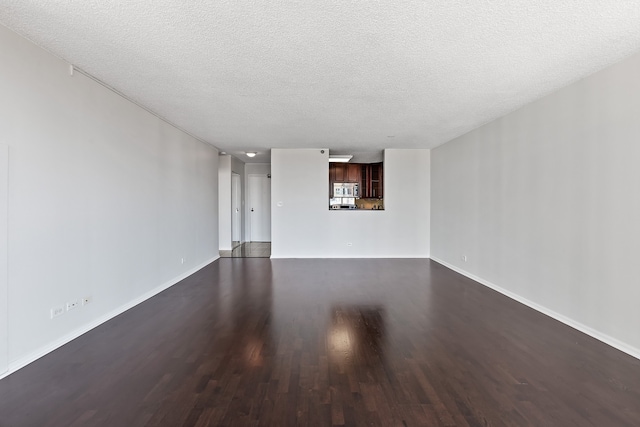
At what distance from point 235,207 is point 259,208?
1.03 metres

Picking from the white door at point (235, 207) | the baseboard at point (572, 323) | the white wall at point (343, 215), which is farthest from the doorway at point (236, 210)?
the baseboard at point (572, 323)

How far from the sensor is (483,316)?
339 centimetres

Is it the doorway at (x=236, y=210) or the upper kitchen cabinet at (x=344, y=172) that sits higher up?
Answer: the upper kitchen cabinet at (x=344, y=172)

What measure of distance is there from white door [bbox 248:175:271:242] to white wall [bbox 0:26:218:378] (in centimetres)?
483

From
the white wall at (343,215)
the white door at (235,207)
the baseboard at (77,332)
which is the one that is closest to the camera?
the baseboard at (77,332)

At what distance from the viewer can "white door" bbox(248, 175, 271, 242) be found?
9.43 m

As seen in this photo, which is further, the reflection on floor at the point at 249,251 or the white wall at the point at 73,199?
the reflection on floor at the point at 249,251

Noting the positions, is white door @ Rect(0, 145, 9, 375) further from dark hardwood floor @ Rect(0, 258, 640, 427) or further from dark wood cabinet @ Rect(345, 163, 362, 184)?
dark wood cabinet @ Rect(345, 163, 362, 184)

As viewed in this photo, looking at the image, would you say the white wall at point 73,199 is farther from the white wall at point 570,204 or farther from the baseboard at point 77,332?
the white wall at point 570,204

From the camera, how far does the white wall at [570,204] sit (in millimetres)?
2611

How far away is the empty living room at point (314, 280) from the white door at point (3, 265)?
14 mm

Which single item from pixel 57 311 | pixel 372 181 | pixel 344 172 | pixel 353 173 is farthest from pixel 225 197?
pixel 57 311

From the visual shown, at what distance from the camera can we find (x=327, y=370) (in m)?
2.27

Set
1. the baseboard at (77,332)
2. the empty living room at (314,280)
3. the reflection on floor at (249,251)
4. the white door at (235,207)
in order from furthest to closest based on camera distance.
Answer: the white door at (235,207) → the reflection on floor at (249,251) → the baseboard at (77,332) → the empty living room at (314,280)
